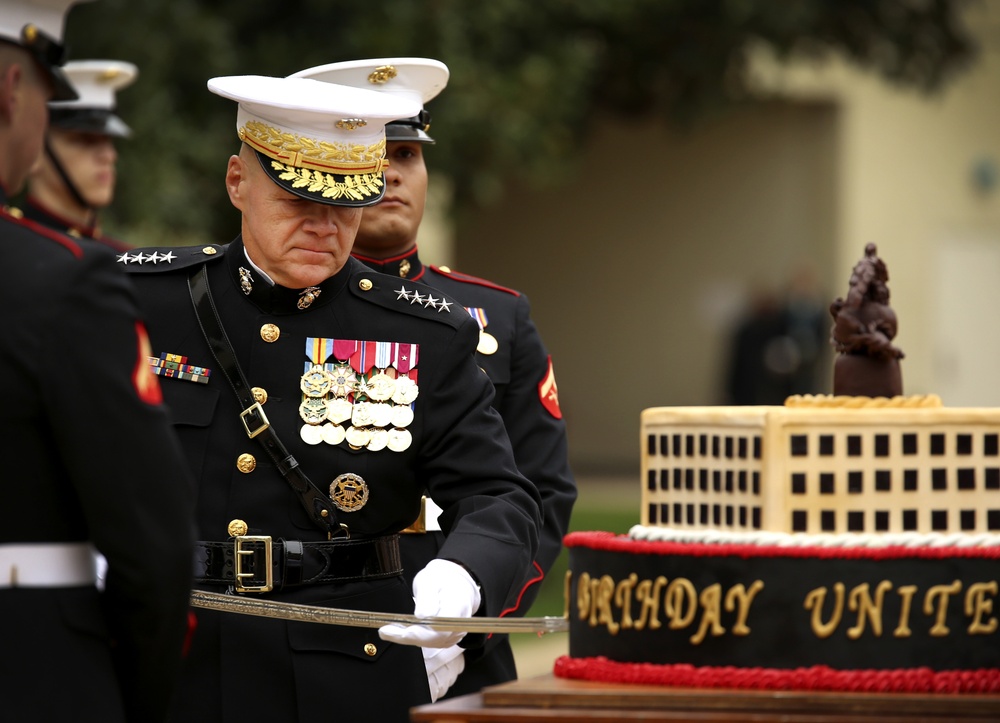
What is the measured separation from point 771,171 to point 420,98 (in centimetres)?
1680

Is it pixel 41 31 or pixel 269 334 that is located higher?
pixel 41 31

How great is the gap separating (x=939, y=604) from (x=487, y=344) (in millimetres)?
1895

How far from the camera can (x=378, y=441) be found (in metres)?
3.48

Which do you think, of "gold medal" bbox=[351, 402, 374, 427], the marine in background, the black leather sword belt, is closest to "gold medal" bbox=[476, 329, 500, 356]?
"gold medal" bbox=[351, 402, 374, 427]

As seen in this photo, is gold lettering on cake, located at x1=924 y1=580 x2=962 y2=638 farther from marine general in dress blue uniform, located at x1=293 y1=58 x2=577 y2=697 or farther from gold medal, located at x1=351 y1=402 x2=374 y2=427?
marine general in dress blue uniform, located at x1=293 y1=58 x2=577 y2=697

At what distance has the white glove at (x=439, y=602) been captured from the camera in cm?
317

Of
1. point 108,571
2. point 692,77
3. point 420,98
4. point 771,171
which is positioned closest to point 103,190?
point 420,98

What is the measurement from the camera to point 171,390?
3473 mm

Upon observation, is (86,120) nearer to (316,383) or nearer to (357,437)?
(316,383)

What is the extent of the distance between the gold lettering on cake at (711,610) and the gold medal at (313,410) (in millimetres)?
1007

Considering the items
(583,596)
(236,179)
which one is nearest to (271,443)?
(236,179)

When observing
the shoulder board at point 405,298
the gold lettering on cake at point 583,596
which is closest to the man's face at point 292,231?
the shoulder board at point 405,298

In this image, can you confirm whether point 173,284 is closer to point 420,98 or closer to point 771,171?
point 420,98

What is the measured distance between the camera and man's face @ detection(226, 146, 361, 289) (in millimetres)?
3484
